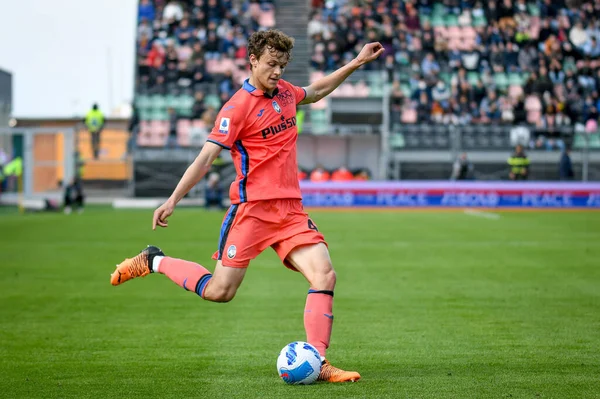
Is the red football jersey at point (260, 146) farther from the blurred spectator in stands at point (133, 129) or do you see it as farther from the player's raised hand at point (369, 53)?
the blurred spectator in stands at point (133, 129)

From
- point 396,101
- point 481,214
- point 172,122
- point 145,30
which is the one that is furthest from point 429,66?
point 481,214

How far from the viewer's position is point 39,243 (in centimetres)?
1733

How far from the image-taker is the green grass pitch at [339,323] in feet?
19.8

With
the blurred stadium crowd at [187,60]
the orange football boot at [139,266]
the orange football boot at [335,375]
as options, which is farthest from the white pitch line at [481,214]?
the orange football boot at [335,375]

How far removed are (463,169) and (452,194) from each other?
2.00 m

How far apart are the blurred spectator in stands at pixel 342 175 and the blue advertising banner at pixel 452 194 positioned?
10.6 ft

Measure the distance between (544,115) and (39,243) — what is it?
2228cm

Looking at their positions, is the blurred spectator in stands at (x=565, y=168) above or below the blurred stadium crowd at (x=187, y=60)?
below

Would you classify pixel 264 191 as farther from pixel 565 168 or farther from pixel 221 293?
pixel 565 168

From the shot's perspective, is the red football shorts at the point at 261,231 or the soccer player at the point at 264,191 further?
the red football shorts at the point at 261,231

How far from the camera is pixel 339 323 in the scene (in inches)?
343

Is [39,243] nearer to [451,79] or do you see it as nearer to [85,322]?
[85,322]

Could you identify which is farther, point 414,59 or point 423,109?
point 414,59

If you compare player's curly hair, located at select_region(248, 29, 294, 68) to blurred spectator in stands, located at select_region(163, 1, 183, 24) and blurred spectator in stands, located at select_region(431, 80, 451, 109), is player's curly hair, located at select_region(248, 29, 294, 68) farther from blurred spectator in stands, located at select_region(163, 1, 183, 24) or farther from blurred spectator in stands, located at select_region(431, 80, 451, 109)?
blurred spectator in stands, located at select_region(163, 1, 183, 24)
